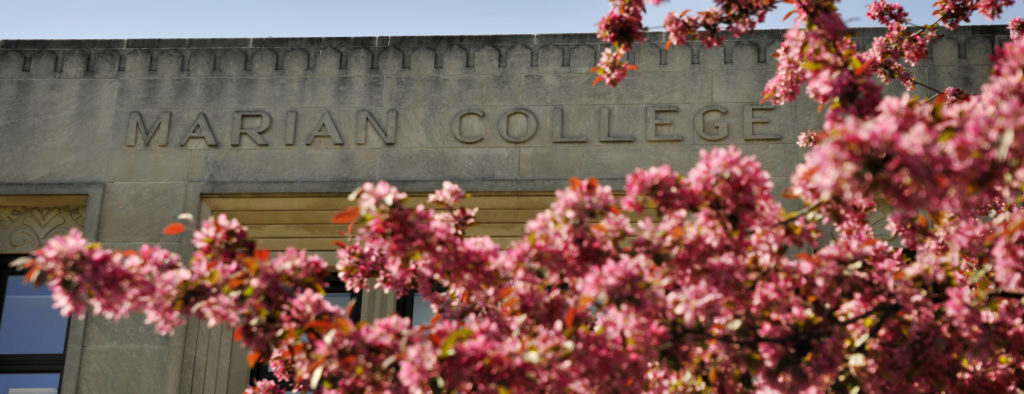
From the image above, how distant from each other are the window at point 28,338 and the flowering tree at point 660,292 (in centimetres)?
457

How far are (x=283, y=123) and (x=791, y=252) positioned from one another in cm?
411

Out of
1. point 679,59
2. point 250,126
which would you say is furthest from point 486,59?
point 250,126

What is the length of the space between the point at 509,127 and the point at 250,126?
2.10m

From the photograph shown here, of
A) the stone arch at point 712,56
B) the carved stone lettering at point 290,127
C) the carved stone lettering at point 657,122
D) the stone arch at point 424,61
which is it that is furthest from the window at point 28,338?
the stone arch at point 712,56

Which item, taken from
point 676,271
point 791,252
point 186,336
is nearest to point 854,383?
point 676,271

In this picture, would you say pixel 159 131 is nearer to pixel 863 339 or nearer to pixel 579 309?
pixel 579 309

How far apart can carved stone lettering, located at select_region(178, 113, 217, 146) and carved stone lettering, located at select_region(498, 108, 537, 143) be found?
231 cm

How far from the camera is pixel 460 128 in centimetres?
865

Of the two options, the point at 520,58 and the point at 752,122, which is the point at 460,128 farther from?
the point at 752,122

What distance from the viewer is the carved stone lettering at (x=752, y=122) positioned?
8406mm

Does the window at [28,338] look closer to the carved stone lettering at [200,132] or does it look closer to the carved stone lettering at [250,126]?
the carved stone lettering at [200,132]

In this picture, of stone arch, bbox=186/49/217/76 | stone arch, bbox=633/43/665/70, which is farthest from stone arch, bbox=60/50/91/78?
stone arch, bbox=633/43/665/70

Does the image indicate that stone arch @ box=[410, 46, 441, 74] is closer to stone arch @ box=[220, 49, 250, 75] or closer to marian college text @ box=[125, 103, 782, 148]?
marian college text @ box=[125, 103, 782, 148]

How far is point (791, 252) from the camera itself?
8031 mm
